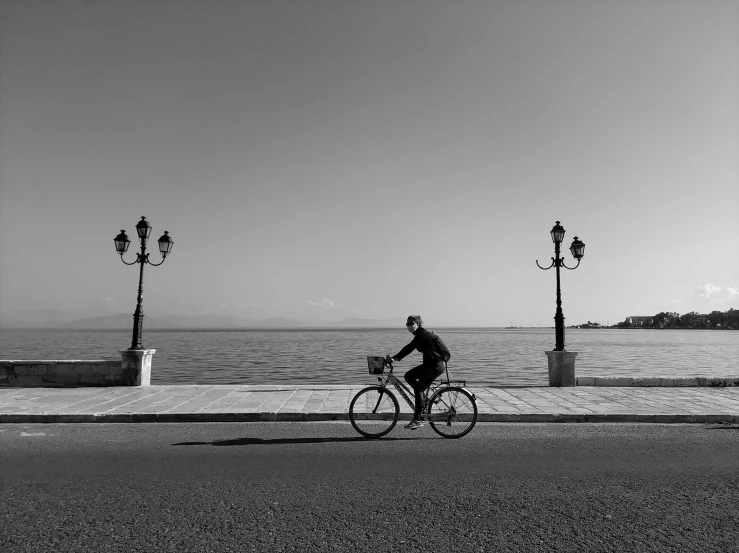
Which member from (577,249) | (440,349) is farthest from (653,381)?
(440,349)

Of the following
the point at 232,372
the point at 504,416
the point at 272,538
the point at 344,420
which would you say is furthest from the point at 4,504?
the point at 232,372

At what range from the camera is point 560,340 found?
1578 cm

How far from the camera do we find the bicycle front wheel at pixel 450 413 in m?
8.12

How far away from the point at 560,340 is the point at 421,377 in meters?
9.19

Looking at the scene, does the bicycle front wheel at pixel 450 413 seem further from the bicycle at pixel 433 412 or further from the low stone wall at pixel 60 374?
the low stone wall at pixel 60 374

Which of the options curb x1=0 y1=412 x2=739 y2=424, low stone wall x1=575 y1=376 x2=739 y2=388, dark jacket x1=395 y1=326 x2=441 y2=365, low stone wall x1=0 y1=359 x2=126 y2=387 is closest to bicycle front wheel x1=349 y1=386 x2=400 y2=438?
dark jacket x1=395 y1=326 x2=441 y2=365

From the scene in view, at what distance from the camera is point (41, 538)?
4020mm

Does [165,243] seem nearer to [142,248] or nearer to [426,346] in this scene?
[142,248]

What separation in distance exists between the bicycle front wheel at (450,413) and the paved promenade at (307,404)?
1.39 metres

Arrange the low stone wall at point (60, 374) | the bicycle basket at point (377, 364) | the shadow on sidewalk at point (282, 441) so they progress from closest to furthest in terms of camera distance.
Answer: the shadow on sidewalk at point (282, 441) → the bicycle basket at point (377, 364) → the low stone wall at point (60, 374)

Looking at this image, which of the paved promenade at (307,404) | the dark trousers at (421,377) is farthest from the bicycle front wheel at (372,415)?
the paved promenade at (307,404)

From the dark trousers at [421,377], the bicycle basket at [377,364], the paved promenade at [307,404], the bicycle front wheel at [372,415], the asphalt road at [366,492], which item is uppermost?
the bicycle basket at [377,364]

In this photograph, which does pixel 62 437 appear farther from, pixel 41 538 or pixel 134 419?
pixel 41 538

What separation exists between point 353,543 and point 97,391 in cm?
1176
